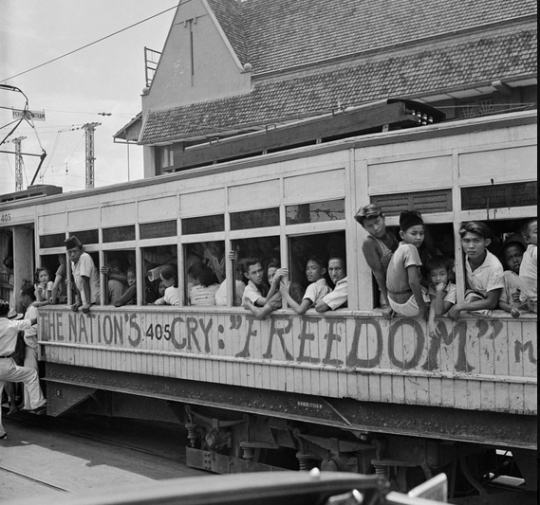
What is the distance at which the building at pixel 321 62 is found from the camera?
14383 millimetres

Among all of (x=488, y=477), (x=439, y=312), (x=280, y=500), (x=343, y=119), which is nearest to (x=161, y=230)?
(x=343, y=119)

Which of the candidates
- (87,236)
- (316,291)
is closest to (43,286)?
(87,236)

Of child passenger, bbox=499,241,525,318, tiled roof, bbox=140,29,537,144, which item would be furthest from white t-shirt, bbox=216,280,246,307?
tiled roof, bbox=140,29,537,144

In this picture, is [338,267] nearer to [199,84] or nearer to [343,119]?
[343,119]

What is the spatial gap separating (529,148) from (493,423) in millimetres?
1876

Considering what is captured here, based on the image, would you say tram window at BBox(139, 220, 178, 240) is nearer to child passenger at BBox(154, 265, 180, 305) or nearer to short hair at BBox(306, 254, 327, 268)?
child passenger at BBox(154, 265, 180, 305)

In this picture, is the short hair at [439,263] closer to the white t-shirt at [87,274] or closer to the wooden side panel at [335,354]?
the wooden side panel at [335,354]

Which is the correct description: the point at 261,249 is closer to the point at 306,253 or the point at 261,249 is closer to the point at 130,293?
the point at 306,253

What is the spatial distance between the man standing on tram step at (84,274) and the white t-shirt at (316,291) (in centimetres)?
335

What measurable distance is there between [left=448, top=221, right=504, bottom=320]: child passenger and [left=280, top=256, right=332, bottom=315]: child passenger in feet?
4.17

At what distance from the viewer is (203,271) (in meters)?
7.44

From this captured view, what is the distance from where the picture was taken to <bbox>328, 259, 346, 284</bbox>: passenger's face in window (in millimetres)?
6141

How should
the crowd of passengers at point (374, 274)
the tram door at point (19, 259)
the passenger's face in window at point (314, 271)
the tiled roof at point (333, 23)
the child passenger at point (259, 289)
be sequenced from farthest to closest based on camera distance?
the tiled roof at point (333, 23) → the tram door at point (19, 259) → the child passenger at point (259, 289) → the passenger's face in window at point (314, 271) → the crowd of passengers at point (374, 274)

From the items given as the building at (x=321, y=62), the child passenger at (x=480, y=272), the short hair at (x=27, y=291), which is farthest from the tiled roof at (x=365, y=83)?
the child passenger at (x=480, y=272)
